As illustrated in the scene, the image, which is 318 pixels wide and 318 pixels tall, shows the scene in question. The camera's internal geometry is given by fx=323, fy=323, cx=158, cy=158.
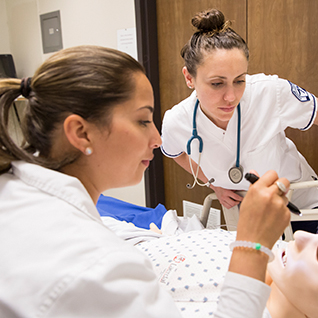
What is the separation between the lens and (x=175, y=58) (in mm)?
2441

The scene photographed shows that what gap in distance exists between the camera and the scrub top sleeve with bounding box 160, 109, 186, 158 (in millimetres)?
1725

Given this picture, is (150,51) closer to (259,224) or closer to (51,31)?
(51,31)

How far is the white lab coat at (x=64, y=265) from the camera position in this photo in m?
0.53

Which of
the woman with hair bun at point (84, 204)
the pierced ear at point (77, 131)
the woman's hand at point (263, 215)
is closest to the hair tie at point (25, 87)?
the woman with hair bun at point (84, 204)

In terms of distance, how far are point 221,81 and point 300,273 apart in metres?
0.86

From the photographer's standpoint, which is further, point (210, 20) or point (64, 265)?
point (210, 20)

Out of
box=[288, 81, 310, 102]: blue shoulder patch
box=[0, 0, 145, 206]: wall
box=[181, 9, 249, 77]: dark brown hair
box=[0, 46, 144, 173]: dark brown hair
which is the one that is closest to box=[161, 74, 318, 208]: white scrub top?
box=[288, 81, 310, 102]: blue shoulder patch

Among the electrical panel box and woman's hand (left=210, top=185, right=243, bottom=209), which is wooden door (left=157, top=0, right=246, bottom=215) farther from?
the electrical panel box

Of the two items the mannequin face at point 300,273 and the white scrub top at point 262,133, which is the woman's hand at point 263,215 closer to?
the mannequin face at point 300,273

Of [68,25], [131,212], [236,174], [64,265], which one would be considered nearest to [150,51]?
[68,25]

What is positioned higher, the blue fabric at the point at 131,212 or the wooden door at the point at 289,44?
the wooden door at the point at 289,44

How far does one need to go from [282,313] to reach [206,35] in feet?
3.71

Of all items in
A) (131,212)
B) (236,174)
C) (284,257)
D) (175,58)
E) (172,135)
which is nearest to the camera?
(284,257)

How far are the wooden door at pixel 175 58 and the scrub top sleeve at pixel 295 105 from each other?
2.50 ft
